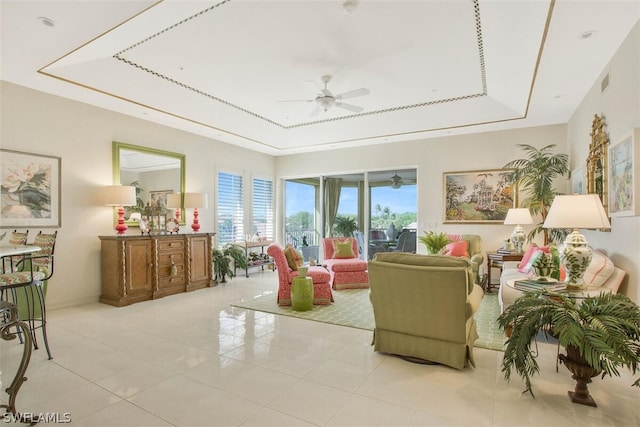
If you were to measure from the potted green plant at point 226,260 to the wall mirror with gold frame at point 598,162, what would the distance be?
5.74 meters

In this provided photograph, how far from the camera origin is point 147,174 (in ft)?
18.6

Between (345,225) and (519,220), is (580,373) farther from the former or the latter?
(345,225)

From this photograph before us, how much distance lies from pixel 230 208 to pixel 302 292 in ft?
11.6

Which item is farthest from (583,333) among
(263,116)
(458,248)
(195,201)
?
(195,201)

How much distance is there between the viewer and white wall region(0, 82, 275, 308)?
166 inches

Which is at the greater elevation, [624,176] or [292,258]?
[624,176]

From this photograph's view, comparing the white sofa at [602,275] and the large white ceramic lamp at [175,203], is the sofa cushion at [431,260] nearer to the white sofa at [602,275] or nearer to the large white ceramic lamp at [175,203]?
the white sofa at [602,275]

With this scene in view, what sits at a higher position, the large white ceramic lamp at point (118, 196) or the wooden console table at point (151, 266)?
the large white ceramic lamp at point (118, 196)

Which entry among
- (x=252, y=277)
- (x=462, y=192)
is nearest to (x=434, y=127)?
(x=462, y=192)

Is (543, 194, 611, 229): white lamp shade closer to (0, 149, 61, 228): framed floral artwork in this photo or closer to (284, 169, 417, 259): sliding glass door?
(284, 169, 417, 259): sliding glass door

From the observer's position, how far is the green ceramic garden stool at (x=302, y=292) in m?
4.45

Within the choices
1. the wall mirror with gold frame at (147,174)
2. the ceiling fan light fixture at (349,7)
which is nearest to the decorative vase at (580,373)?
the ceiling fan light fixture at (349,7)

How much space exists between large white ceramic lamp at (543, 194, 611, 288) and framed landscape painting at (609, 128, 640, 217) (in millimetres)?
221

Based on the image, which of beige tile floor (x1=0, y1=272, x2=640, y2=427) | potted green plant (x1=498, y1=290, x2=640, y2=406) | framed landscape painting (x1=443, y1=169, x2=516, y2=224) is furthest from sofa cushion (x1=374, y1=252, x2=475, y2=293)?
framed landscape painting (x1=443, y1=169, x2=516, y2=224)
